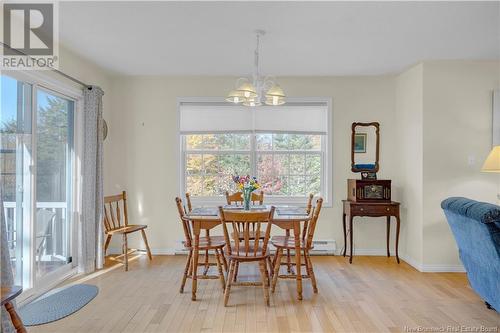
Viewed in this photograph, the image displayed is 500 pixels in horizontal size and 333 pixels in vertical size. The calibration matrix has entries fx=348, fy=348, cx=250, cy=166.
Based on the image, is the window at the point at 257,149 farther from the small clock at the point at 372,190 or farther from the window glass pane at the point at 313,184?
the small clock at the point at 372,190

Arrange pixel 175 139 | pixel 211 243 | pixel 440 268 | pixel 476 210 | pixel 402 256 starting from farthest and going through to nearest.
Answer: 1. pixel 175 139
2. pixel 402 256
3. pixel 440 268
4. pixel 211 243
5. pixel 476 210

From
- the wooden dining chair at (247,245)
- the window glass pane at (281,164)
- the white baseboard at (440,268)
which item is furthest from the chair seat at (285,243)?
the white baseboard at (440,268)

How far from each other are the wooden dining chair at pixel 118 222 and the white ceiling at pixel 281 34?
69.3 inches

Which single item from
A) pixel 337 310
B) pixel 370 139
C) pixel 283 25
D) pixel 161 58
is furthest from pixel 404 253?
pixel 161 58

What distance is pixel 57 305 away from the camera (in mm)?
3098

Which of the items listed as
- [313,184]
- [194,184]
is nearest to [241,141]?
[194,184]

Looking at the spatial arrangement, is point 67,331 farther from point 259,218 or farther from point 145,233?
point 145,233

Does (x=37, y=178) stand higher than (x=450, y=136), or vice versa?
(x=450, y=136)

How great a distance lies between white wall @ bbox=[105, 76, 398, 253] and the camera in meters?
4.97

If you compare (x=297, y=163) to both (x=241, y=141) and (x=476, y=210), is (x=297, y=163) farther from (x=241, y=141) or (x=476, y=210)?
(x=476, y=210)

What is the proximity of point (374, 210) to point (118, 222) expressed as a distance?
3.36 metres

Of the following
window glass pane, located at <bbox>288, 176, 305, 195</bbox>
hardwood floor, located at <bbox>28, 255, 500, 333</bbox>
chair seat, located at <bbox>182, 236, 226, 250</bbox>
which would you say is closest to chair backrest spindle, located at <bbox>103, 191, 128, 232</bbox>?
hardwood floor, located at <bbox>28, 255, 500, 333</bbox>

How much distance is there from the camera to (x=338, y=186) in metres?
4.97

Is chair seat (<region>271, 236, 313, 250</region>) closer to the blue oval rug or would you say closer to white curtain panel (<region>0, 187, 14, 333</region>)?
the blue oval rug
